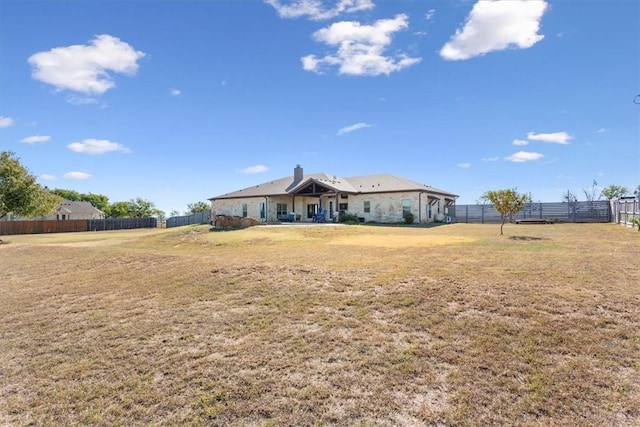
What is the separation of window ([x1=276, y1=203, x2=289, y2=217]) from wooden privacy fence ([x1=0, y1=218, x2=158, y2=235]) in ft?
66.5

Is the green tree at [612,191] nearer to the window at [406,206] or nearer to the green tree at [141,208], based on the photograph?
the window at [406,206]

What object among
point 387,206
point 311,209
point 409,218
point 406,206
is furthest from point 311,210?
point 409,218

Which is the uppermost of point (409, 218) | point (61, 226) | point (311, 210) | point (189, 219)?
point (311, 210)

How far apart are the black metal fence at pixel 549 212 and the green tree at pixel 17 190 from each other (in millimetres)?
33114

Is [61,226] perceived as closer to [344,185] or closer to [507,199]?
[344,185]

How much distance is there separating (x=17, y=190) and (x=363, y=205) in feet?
83.4

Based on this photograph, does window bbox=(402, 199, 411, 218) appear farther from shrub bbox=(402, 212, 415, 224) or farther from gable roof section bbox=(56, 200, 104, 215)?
gable roof section bbox=(56, 200, 104, 215)

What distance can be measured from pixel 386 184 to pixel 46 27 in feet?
79.0

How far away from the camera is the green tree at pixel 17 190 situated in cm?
2431

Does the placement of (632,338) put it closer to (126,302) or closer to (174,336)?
(174,336)

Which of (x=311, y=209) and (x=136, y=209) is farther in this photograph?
(x=136, y=209)

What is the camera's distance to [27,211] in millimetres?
25062

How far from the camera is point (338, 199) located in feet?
97.5

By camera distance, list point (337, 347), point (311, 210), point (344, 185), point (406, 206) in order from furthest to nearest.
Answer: point (311, 210) < point (344, 185) < point (406, 206) < point (337, 347)
